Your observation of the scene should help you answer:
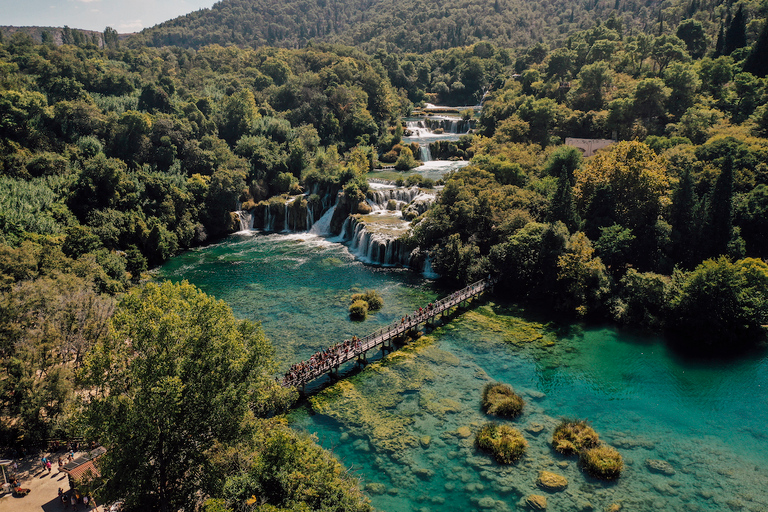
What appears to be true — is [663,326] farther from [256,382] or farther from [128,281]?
[128,281]

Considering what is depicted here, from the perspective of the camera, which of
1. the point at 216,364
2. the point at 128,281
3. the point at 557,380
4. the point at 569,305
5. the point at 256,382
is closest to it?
the point at 216,364

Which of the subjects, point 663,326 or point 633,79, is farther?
point 633,79

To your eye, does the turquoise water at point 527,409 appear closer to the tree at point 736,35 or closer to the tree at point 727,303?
the tree at point 727,303

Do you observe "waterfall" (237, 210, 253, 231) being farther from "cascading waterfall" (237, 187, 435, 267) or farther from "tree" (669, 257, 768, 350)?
"tree" (669, 257, 768, 350)

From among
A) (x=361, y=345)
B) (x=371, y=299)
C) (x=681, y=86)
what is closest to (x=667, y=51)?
(x=681, y=86)

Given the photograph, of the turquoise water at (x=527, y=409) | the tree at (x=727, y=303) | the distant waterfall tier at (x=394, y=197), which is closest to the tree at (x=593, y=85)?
the distant waterfall tier at (x=394, y=197)

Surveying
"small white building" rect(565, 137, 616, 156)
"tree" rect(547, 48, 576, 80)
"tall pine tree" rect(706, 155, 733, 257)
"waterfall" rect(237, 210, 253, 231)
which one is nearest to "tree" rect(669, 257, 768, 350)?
"tall pine tree" rect(706, 155, 733, 257)

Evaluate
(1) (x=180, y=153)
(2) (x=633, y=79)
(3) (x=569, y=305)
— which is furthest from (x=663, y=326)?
(1) (x=180, y=153)
